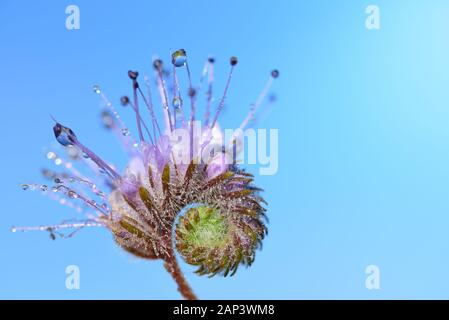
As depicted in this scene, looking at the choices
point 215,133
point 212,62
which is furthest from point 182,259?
point 212,62

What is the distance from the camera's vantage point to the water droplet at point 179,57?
6627 millimetres

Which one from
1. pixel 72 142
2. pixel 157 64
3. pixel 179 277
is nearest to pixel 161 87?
pixel 157 64

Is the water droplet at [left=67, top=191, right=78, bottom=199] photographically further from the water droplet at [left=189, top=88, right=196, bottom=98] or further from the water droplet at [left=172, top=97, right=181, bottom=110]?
the water droplet at [left=189, top=88, right=196, bottom=98]

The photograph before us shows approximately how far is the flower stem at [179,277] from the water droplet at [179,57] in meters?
2.25

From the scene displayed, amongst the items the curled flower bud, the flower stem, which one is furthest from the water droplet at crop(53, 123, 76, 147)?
the flower stem

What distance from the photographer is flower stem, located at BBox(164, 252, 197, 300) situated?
6.34 metres

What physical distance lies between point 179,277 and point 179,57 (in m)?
2.53

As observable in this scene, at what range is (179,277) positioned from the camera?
21.2 feet

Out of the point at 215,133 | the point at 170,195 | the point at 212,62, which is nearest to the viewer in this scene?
the point at 170,195

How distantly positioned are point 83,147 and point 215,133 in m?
1.56

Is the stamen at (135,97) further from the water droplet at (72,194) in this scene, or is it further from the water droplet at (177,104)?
the water droplet at (72,194)

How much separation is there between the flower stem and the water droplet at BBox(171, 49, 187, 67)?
7.38 ft
